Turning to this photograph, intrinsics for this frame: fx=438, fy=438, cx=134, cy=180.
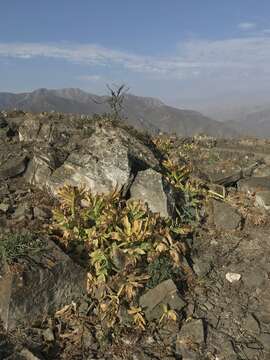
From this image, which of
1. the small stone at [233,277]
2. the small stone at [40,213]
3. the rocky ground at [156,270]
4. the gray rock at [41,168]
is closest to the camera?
the rocky ground at [156,270]

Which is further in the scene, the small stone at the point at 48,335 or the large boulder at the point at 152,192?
the large boulder at the point at 152,192

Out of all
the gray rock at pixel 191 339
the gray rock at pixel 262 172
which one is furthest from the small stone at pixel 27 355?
the gray rock at pixel 262 172

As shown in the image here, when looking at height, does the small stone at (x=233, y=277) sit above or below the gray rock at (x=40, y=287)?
below

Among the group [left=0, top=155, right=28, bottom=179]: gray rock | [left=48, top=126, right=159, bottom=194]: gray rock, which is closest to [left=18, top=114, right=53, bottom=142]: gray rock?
[left=0, top=155, right=28, bottom=179]: gray rock

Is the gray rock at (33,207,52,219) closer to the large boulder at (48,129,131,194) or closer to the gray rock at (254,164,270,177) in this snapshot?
the large boulder at (48,129,131,194)

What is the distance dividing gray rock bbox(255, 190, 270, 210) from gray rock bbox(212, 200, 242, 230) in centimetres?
102

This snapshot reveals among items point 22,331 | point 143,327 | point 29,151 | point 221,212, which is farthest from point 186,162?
point 22,331

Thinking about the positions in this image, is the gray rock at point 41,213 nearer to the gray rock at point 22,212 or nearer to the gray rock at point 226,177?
the gray rock at point 22,212

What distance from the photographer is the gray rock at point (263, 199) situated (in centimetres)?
1191

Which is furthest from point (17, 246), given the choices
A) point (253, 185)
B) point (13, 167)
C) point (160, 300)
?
point (253, 185)

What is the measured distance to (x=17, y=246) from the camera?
8.14 m

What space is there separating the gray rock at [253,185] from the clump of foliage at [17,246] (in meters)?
6.59

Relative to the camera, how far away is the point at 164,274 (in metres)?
8.71

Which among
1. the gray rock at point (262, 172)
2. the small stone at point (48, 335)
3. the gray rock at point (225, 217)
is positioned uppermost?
the gray rock at point (262, 172)
